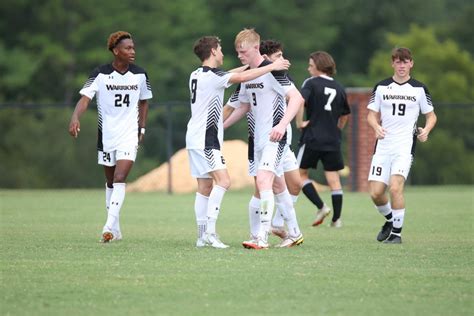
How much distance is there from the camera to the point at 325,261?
38.0ft

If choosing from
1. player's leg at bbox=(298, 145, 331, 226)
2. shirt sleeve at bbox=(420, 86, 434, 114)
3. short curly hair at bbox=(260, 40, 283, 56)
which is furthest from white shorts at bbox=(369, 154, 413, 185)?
player's leg at bbox=(298, 145, 331, 226)

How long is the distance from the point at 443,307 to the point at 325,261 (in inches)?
111

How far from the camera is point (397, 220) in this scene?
13.7 metres

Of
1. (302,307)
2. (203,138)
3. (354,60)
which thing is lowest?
(302,307)

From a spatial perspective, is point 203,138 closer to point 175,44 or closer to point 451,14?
point 175,44

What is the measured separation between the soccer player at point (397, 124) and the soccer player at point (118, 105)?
8.55 ft

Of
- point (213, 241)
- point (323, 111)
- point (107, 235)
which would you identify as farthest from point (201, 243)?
point (323, 111)

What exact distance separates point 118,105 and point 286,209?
7.62 ft

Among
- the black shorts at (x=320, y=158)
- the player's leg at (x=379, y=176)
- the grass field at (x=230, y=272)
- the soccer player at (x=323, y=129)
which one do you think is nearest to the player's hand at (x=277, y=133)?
the grass field at (x=230, y=272)

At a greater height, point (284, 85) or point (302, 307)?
point (284, 85)

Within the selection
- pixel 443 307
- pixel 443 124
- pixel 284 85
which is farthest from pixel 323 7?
pixel 443 307

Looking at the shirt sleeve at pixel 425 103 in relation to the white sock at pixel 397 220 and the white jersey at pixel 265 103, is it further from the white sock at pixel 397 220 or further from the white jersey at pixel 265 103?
the white jersey at pixel 265 103

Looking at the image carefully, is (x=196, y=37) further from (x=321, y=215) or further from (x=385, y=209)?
(x=385, y=209)

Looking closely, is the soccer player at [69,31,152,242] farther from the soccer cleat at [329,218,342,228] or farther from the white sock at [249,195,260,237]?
the soccer cleat at [329,218,342,228]
